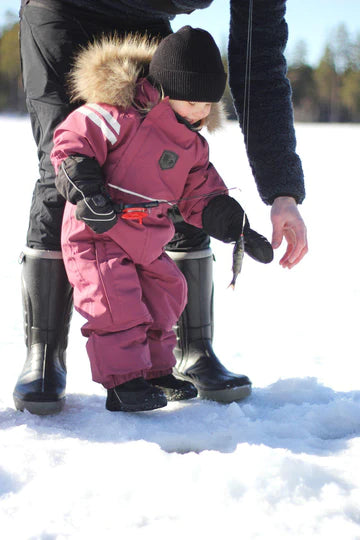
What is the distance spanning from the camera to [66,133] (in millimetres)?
1747

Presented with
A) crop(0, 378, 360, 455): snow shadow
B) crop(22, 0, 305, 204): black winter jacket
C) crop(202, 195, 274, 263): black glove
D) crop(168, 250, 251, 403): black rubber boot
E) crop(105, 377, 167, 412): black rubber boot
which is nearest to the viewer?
crop(0, 378, 360, 455): snow shadow

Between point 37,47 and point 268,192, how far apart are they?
793 mm

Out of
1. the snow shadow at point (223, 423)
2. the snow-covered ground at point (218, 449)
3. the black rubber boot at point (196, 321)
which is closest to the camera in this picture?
the snow-covered ground at point (218, 449)

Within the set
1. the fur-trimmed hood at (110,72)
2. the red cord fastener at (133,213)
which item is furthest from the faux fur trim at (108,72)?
the red cord fastener at (133,213)

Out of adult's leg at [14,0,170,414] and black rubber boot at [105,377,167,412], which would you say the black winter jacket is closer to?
adult's leg at [14,0,170,414]

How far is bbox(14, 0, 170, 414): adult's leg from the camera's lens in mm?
1879

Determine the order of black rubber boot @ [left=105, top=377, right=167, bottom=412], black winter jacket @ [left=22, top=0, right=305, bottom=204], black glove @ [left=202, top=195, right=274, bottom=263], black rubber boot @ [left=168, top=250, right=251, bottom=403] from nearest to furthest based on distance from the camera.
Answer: black rubber boot @ [left=105, top=377, right=167, bottom=412] → black glove @ [left=202, top=195, right=274, bottom=263] → black winter jacket @ [left=22, top=0, right=305, bottom=204] → black rubber boot @ [left=168, top=250, right=251, bottom=403]

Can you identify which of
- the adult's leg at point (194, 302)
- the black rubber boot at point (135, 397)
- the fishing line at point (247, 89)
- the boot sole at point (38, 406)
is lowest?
the boot sole at point (38, 406)

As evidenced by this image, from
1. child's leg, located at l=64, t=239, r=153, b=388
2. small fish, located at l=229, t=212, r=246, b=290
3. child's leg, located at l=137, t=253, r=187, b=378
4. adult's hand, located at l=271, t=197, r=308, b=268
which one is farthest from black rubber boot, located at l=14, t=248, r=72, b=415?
adult's hand, located at l=271, t=197, r=308, b=268

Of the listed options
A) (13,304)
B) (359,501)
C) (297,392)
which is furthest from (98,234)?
(13,304)

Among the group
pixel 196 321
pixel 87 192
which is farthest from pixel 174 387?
pixel 87 192

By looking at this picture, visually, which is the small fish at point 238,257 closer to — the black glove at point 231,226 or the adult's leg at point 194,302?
the black glove at point 231,226

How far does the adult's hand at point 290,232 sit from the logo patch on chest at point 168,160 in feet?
1.08

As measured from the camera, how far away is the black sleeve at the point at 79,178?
1675 millimetres
